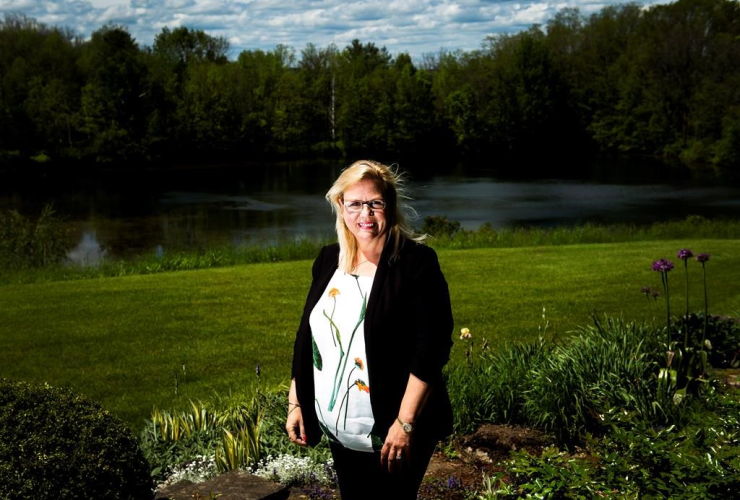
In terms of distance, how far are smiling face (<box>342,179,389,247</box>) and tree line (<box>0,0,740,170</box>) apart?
52425 millimetres

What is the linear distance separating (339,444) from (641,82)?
66.3m

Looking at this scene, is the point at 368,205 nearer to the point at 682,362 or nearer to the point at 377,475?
the point at 377,475

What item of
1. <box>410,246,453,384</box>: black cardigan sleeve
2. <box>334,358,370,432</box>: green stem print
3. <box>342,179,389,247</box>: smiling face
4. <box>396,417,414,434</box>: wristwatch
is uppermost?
<box>342,179,389,247</box>: smiling face

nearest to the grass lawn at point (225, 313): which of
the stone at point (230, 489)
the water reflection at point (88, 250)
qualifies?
the stone at point (230, 489)

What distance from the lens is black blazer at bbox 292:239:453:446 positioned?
267 centimetres

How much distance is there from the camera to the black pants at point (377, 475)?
2781mm

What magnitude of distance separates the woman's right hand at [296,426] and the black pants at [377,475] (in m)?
0.20

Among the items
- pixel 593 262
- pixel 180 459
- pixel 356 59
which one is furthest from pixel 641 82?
pixel 180 459

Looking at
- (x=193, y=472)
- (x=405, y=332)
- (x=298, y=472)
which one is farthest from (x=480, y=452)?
(x=405, y=332)

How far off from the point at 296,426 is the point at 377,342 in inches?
24.5

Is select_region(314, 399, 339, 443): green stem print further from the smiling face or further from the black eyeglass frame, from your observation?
the black eyeglass frame

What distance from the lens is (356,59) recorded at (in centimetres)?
7831

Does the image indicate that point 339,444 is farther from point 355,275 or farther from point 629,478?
point 629,478

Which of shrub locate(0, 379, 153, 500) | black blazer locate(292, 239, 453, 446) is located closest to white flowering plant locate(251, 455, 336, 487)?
shrub locate(0, 379, 153, 500)
